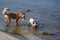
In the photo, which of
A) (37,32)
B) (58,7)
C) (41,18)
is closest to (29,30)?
(37,32)

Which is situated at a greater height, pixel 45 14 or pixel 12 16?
pixel 12 16

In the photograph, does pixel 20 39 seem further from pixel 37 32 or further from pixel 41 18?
pixel 41 18

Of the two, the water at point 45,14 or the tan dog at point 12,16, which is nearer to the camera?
the tan dog at point 12,16

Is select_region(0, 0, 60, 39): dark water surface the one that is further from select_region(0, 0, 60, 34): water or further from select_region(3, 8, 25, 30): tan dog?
select_region(3, 8, 25, 30): tan dog

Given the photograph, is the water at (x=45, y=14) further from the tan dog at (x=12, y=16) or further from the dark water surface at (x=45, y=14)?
the tan dog at (x=12, y=16)

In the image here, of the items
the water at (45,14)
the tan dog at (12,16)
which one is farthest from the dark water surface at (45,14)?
the tan dog at (12,16)

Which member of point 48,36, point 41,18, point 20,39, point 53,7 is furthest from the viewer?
point 53,7

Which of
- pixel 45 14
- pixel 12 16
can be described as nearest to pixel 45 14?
pixel 45 14

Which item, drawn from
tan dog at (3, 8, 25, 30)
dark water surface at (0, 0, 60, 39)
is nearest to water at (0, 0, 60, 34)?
dark water surface at (0, 0, 60, 39)

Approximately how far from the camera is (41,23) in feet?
50.9

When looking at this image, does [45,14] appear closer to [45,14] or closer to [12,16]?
[45,14]

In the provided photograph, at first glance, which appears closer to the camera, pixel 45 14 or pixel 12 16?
pixel 12 16

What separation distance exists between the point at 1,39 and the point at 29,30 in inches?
147

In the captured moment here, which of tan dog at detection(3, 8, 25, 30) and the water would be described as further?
the water
